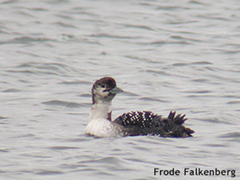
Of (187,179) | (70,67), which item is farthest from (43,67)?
(187,179)

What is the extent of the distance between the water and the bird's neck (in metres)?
0.43

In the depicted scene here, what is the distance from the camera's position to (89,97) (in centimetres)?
1428

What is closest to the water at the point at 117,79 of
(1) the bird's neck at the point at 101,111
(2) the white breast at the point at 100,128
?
(2) the white breast at the point at 100,128

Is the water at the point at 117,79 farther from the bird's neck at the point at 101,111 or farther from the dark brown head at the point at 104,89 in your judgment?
the dark brown head at the point at 104,89

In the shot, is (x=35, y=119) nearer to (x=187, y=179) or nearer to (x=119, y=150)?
(x=119, y=150)

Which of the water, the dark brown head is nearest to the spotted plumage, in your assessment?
the water

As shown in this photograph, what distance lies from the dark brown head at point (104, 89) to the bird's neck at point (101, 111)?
0.06m

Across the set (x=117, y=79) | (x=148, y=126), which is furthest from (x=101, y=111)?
(x=117, y=79)

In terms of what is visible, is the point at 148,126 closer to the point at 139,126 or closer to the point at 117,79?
the point at 139,126

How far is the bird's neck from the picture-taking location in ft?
35.6

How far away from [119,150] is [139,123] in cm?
73

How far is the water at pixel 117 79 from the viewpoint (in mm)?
9383

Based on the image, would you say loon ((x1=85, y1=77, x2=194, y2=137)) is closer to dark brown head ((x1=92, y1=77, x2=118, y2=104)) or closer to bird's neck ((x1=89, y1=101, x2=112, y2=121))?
bird's neck ((x1=89, y1=101, x2=112, y2=121))

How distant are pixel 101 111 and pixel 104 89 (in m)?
0.35
